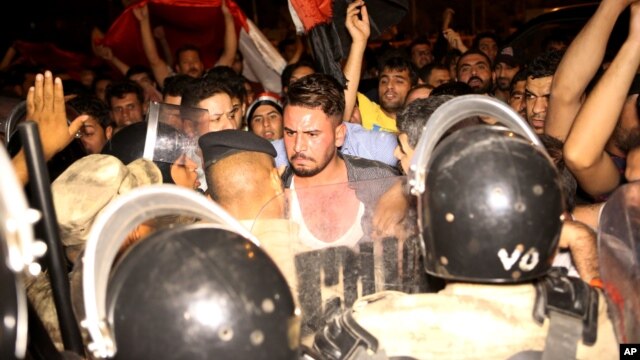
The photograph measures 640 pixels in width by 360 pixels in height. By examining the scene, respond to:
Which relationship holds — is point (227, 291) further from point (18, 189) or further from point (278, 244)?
point (278, 244)

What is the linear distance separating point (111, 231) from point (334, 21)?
3815 mm

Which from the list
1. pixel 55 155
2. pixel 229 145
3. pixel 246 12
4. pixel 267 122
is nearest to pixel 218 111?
pixel 267 122

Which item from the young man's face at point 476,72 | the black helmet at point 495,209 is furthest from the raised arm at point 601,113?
the young man's face at point 476,72

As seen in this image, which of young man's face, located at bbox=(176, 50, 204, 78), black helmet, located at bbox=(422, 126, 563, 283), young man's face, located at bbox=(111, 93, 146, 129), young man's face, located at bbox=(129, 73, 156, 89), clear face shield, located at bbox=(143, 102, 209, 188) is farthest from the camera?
young man's face, located at bbox=(129, 73, 156, 89)

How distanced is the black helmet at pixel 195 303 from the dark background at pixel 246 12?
14101 mm

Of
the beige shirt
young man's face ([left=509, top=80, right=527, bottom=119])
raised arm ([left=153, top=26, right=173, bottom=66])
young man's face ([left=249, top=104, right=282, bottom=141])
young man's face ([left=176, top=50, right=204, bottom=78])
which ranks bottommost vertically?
the beige shirt

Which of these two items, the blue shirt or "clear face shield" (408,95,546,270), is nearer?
"clear face shield" (408,95,546,270)

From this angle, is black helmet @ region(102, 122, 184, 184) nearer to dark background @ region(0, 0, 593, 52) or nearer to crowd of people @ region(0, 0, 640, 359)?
crowd of people @ region(0, 0, 640, 359)

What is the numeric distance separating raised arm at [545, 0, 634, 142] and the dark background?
38.8 ft

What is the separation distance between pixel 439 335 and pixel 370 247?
2.08ft

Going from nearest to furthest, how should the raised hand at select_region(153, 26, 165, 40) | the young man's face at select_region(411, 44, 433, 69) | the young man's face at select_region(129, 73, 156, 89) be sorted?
the young man's face at select_region(129, 73, 156, 89), the raised hand at select_region(153, 26, 165, 40), the young man's face at select_region(411, 44, 433, 69)

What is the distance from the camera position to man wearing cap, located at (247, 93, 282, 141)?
5.47 meters

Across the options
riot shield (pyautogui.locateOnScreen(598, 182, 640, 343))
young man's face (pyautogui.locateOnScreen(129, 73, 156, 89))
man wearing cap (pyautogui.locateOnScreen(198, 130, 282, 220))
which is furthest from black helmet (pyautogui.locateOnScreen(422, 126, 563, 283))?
young man's face (pyautogui.locateOnScreen(129, 73, 156, 89))

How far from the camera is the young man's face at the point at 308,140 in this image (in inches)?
155
